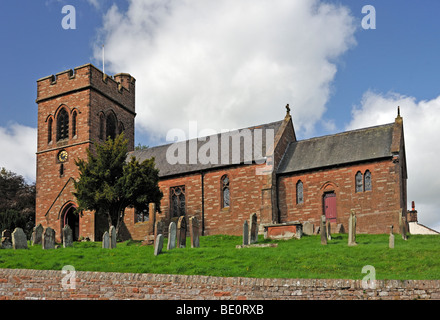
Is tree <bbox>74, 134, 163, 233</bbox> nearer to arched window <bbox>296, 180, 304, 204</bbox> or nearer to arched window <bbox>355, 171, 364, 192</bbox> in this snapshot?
arched window <bbox>296, 180, 304, 204</bbox>

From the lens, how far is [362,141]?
125ft

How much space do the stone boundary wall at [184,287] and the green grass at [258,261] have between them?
1184 millimetres

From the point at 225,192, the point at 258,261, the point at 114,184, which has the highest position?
the point at 114,184

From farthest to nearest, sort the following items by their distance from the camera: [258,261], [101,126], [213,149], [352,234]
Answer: [101,126] → [213,149] → [352,234] → [258,261]

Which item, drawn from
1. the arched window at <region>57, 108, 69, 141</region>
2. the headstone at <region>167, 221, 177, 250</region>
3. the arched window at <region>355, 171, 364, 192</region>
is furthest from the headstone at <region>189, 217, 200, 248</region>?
the arched window at <region>57, 108, 69, 141</region>

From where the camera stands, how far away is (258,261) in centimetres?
1989

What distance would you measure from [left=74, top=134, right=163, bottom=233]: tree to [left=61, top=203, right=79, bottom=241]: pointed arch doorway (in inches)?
215

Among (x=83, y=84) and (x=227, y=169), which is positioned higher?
(x=83, y=84)

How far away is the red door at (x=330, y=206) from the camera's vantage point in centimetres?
3659

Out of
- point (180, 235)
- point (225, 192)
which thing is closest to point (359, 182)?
point (225, 192)

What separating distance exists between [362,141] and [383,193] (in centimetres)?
473

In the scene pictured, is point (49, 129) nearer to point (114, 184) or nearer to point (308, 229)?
point (114, 184)

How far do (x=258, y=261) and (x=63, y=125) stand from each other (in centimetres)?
3203
